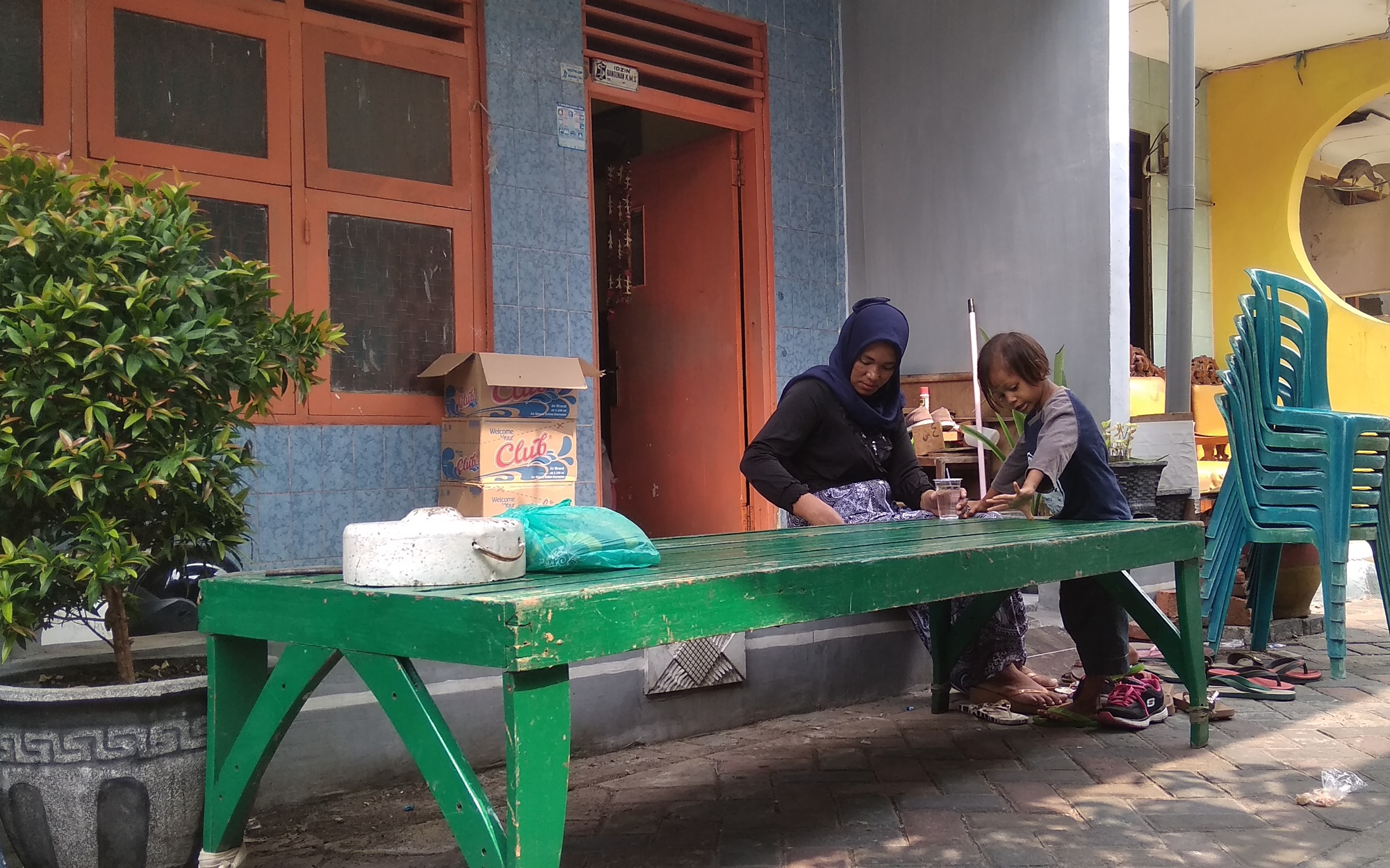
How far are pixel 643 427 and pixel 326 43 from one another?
10.4 ft

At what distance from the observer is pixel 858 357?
13.3 ft

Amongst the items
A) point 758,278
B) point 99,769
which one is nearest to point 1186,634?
point 99,769

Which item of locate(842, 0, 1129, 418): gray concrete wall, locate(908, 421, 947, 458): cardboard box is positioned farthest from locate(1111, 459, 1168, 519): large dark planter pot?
locate(908, 421, 947, 458): cardboard box

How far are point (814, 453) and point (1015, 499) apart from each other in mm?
875

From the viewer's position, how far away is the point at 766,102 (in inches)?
259

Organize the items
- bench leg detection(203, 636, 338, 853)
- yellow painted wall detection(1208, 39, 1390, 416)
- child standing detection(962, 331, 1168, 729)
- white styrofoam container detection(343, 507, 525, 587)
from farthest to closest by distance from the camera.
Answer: yellow painted wall detection(1208, 39, 1390, 416) → child standing detection(962, 331, 1168, 729) → bench leg detection(203, 636, 338, 853) → white styrofoam container detection(343, 507, 525, 587)

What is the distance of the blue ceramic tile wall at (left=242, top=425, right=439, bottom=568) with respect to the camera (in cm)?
470

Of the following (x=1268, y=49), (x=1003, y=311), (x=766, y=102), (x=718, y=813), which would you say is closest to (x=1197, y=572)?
(x=718, y=813)

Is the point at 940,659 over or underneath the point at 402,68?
underneath

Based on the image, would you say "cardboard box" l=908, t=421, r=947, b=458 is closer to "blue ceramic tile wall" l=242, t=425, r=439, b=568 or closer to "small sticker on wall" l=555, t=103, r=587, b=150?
"small sticker on wall" l=555, t=103, r=587, b=150

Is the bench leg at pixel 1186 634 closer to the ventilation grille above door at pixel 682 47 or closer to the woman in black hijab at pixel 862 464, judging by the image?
the woman in black hijab at pixel 862 464

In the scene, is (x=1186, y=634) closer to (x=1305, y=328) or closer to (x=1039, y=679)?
(x=1039, y=679)

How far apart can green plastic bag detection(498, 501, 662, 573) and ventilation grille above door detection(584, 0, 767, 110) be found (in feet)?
14.2

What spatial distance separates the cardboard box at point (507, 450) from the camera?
492 centimetres
